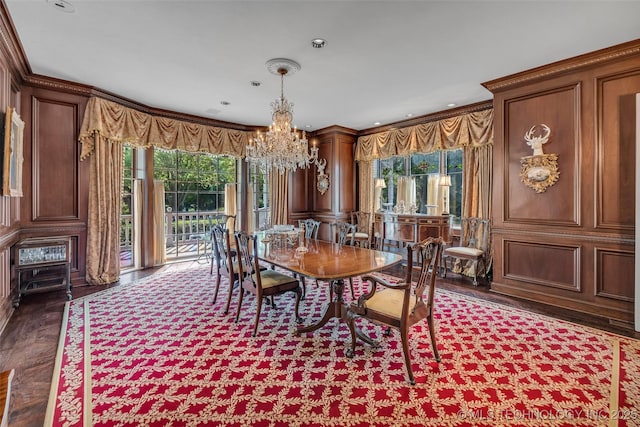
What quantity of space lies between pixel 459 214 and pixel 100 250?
5.74 m

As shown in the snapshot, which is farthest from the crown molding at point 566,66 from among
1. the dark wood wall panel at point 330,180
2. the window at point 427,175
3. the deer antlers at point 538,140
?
the dark wood wall panel at point 330,180

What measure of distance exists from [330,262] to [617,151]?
3.24m

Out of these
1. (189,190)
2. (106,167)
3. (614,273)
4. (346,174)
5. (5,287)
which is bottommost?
(5,287)

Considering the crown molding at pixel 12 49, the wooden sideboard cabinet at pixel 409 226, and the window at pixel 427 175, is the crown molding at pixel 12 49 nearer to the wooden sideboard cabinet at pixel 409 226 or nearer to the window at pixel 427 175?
the wooden sideboard cabinet at pixel 409 226

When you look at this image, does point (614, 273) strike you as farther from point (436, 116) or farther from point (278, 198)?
point (278, 198)

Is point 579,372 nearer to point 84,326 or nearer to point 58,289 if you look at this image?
point 84,326

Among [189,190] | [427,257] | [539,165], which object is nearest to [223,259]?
[427,257]

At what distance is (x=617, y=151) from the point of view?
326 cm

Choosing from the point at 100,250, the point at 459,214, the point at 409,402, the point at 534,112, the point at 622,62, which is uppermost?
the point at 622,62

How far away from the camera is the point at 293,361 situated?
2.41m

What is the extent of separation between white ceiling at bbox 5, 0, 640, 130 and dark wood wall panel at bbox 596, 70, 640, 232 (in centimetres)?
47

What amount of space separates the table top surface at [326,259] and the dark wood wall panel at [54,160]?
2.90 m

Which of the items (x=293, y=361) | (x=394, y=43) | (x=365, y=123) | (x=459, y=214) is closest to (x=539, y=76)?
(x=394, y=43)

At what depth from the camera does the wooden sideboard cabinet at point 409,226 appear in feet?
17.3
